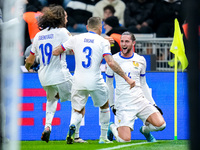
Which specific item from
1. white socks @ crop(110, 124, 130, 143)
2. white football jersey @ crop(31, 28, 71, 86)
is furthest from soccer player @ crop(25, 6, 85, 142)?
white socks @ crop(110, 124, 130, 143)

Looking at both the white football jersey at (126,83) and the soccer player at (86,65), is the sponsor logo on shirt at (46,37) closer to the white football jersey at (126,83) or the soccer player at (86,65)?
the soccer player at (86,65)

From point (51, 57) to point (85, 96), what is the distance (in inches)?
34.5

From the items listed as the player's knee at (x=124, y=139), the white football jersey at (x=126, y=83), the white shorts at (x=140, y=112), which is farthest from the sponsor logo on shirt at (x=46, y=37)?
the player's knee at (x=124, y=139)

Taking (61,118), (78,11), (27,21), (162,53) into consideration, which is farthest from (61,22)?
(78,11)

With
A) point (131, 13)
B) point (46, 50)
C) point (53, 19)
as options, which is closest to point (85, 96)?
point (46, 50)

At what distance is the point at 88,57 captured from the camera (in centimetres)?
783

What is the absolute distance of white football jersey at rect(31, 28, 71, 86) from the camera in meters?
8.22

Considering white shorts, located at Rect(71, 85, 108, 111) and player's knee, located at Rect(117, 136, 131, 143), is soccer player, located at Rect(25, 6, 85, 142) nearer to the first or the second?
white shorts, located at Rect(71, 85, 108, 111)

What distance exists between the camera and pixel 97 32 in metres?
8.09

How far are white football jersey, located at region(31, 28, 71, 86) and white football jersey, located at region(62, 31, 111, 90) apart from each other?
380 millimetres

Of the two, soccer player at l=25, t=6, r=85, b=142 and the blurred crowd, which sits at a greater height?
the blurred crowd

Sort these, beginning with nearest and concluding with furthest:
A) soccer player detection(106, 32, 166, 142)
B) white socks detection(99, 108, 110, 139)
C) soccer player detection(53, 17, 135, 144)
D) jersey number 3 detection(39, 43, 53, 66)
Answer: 1. soccer player detection(53, 17, 135, 144)
2. jersey number 3 detection(39, 43, 53, 66)
3. white socks detection(99, 108, 110, 139)
4. soccer player detection(106, 32, 166, 142)

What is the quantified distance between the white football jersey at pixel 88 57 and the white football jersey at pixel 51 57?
38 cm

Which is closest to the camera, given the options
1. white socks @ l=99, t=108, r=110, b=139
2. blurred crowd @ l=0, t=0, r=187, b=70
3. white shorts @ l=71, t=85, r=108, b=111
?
white shorts @ l=71, t=85, r=108, b=111
